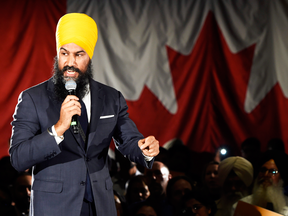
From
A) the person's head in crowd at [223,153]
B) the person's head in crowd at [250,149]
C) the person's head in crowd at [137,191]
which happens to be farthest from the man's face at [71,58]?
the person's head in crowd at [223,153]

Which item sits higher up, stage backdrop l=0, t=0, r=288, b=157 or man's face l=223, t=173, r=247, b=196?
stage backdrop l=0, t=0, r=288, b=157

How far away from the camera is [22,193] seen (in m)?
3.89

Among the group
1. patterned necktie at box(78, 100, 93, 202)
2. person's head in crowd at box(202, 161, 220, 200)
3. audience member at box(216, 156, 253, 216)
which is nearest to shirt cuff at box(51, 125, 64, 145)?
patterned necktie at box(78, 100, 93, 202)

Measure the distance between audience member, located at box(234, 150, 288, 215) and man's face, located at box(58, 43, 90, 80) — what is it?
2.20 meters

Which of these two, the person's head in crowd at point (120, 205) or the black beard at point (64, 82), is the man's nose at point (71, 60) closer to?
the black beard at point (64, 82)

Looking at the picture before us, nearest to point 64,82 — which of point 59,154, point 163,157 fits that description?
point 59,154

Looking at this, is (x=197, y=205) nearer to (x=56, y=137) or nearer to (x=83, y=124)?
(x=83, y=124)

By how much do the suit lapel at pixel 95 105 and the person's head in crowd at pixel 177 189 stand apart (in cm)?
203

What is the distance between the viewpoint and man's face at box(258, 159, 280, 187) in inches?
141

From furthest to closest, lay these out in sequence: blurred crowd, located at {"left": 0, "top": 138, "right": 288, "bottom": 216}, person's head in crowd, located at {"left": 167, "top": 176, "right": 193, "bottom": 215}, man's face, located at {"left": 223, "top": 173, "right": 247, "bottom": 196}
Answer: person's head in crowd, located at {"left": 167, "top": 176, "right": 193, "bottom": 215} < man's face, located at {"left": 223, "top": 173, "right": 247, "bottom": 196} < blurred crowd, located at {"left": 0, "top": 138, "right": 288, "bottom": 216}

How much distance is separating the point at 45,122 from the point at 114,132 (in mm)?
398

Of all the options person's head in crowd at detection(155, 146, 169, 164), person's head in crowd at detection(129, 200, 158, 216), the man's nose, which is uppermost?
the man's nose

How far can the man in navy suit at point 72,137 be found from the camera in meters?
1.69

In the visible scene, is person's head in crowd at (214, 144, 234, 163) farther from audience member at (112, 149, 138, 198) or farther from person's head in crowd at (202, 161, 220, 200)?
audience member at (112, 149, 138, 198)
